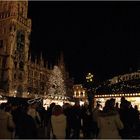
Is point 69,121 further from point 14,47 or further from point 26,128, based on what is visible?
point 14,47

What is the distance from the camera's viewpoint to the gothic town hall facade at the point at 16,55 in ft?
209

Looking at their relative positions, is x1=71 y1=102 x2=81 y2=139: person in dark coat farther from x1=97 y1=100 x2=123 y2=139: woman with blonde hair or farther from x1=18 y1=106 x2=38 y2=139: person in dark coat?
x1=97 y1=100 x2=123 y2=139: woman with blonde hair

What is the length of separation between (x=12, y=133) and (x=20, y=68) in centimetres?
5787

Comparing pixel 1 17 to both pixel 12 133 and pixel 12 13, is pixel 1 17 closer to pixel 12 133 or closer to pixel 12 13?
pixel 12 13

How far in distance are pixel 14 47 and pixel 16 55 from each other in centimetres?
168

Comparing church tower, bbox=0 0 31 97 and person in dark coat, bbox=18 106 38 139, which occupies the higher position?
church tower, bbox=0 0 31 97

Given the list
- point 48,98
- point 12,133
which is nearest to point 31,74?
point 48,98

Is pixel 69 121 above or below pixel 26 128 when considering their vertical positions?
above

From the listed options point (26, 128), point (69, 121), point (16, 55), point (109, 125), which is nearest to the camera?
point (109, 125)

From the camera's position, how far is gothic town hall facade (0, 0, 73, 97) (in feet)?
209

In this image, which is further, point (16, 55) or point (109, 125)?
point (16, 55)

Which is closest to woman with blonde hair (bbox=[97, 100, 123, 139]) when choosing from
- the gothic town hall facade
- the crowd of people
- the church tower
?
the crowd of people

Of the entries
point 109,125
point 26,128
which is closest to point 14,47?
point 26,128

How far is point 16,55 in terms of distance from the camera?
6656 centimetres
